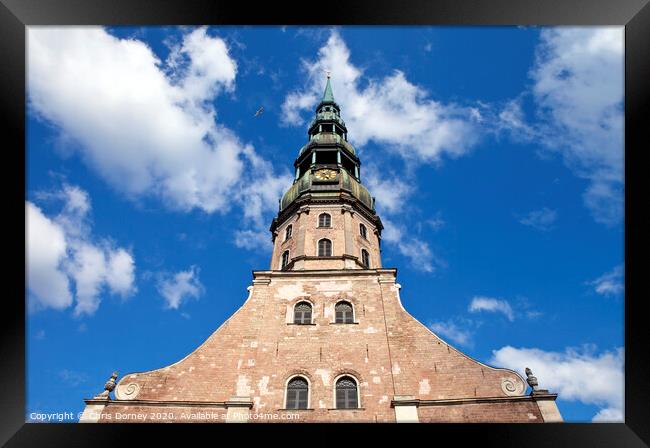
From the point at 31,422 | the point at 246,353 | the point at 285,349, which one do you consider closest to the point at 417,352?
the point at 285,349

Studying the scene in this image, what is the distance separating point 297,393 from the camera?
15.7 m

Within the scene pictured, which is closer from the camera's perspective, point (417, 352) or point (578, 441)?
point (578, 441)

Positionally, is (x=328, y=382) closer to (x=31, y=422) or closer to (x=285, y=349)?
(x=285, y=349)

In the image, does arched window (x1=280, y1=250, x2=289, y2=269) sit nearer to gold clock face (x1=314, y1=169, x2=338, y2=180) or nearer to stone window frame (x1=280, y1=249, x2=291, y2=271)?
stone window frame (x1=280, y1=249, x2=291, y2=271)

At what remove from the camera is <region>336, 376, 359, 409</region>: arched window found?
1535 centimetres

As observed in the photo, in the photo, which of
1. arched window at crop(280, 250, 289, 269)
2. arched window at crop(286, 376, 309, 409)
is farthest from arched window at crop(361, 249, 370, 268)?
arched window at crop(286, 376, 309, 409)

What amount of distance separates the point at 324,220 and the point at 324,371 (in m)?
9.20

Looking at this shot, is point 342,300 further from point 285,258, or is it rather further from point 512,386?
point 512,386

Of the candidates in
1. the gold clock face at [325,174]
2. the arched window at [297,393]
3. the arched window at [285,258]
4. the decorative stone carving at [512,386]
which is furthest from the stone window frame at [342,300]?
the gold clock face at [325,174]

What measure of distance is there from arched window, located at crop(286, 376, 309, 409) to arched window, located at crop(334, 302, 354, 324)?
9.68ft

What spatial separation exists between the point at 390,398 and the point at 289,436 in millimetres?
11858
